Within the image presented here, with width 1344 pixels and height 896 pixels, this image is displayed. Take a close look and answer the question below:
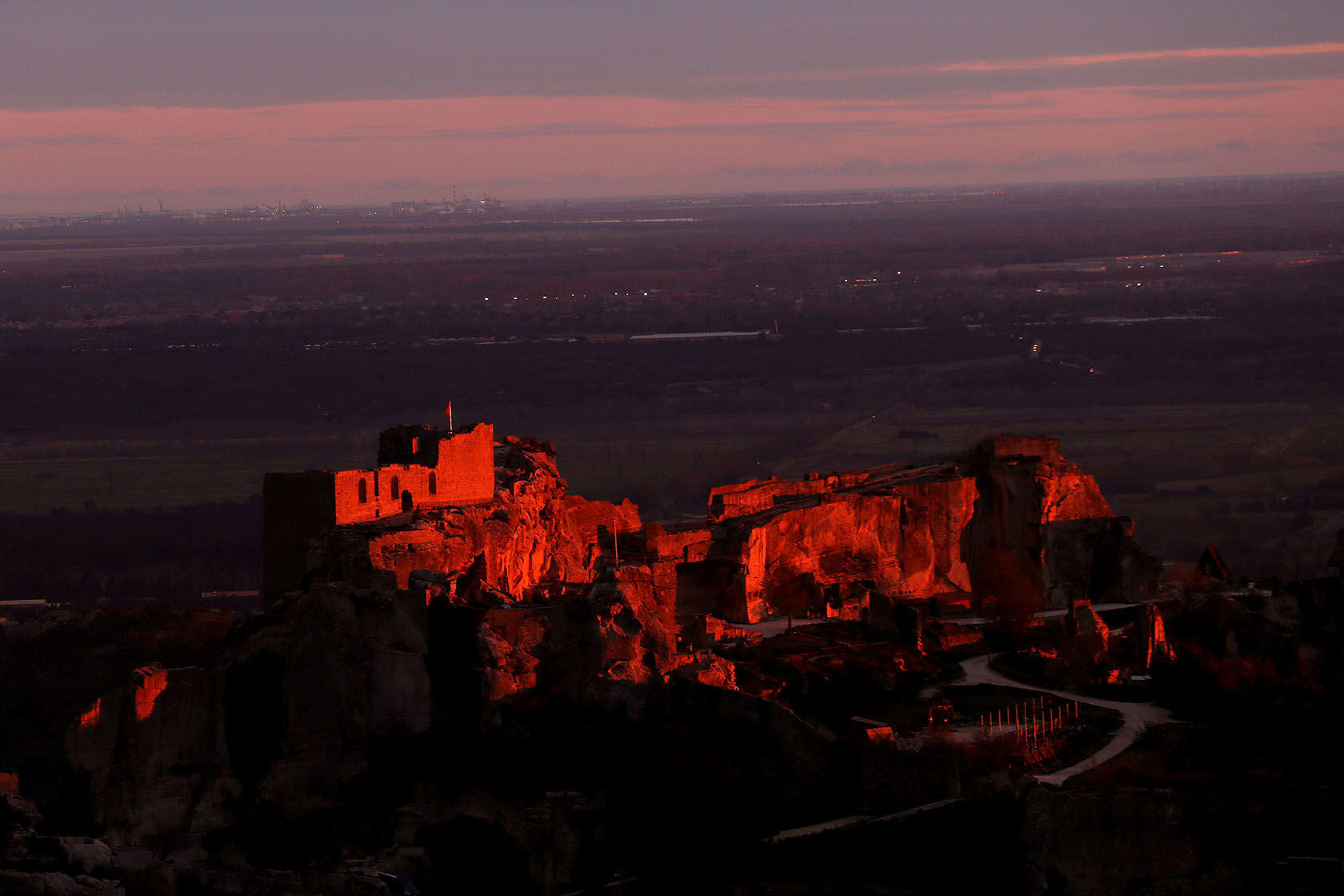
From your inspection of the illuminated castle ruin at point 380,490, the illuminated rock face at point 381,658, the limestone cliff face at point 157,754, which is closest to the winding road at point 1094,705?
the illuminated rock face at point 381,658

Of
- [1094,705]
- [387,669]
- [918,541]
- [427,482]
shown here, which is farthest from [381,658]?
[918,541]

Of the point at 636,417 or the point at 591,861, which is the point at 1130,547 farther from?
the point at 636,417

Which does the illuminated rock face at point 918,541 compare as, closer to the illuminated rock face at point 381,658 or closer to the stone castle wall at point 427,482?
the illuminated rock face at point 381,658

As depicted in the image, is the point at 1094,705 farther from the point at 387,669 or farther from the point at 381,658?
the point at 381,658

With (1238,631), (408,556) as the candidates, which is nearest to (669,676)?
(408,556)

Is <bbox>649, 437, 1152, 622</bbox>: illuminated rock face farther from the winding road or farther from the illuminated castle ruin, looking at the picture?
the winding road

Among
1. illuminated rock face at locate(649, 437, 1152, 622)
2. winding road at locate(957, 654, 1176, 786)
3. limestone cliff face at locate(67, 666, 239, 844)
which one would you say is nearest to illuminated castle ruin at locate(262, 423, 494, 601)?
illuminated rock face at locate(649, 437, 1152, 622)

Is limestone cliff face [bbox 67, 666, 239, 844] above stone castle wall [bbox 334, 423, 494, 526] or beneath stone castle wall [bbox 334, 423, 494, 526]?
beneath

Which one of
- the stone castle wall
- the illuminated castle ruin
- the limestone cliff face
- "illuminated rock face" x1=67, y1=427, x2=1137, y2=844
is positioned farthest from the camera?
the stone castle wall

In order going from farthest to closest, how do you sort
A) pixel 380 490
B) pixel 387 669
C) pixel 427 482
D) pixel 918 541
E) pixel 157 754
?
pixel 918 541, pixel 427 482, pixel 380 490, pixel 157 754, pixel 387 669
